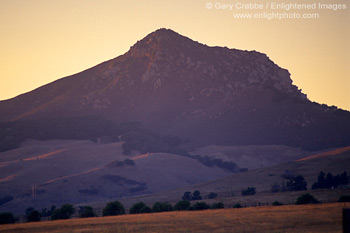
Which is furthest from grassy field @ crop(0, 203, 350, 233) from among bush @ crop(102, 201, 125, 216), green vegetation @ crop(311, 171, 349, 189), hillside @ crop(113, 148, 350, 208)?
hillside @ crop(113, 148, 350, 208)

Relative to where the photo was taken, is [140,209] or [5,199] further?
[5,199]

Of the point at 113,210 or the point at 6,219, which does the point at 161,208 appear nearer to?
the point at 113,210

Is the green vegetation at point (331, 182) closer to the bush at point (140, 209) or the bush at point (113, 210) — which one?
the bush at point (140, 209)

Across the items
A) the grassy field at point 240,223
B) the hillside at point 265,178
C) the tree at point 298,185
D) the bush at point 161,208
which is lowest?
the grassy field at point 240,223

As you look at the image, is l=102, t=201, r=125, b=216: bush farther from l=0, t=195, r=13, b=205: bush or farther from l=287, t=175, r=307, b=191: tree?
l=0, t=195, r=13, b=205: bush

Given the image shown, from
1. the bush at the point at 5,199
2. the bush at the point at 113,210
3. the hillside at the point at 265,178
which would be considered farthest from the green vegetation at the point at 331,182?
the bush at the point at 5,199

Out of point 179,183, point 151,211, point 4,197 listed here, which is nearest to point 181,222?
point 151,211

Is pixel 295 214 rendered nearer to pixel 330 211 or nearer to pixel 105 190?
pixel 330 211

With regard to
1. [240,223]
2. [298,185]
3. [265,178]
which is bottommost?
[240,223]

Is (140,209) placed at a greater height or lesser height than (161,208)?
greater

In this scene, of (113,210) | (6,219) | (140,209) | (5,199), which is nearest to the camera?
(6,219)

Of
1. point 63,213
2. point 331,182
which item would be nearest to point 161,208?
point 63,213

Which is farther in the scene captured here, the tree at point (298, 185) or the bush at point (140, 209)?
the tree at point (298, 185)

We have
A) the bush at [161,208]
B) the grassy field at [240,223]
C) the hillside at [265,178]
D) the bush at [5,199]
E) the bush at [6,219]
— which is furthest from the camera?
the bush at [5,199]
